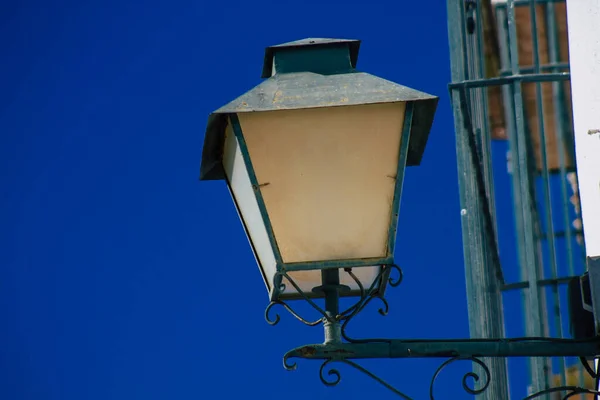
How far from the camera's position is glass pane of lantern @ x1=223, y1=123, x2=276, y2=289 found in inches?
164

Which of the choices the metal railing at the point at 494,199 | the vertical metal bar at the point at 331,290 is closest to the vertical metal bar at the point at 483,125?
the metal railing at the point at 494,199

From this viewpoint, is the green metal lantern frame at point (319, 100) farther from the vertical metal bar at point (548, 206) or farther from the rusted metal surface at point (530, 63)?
the rusted metal surface at point (530, 63)

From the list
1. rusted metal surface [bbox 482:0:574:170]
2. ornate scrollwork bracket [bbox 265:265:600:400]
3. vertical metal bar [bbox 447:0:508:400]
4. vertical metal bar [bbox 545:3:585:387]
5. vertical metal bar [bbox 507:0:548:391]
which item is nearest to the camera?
ornate scrollwork bracket [bbox 265:265:600:400]

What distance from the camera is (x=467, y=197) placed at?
6.59 m

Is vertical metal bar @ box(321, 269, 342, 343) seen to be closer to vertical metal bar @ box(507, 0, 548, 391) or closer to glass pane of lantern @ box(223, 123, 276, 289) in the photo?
glass pane of lantern @ box(223, 123, 276, 289)

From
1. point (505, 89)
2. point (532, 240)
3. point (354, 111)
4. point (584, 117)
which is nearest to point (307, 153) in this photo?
point (354, 111)

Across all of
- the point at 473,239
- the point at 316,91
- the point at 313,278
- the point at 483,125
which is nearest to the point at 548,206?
the point at 473,239

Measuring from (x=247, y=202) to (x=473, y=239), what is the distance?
2.35m

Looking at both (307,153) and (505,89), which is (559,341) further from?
(505,89)

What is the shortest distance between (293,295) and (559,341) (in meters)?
0.71

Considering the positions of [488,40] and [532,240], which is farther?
[488,40]

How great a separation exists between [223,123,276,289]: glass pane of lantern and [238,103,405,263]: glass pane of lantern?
0.14 ft

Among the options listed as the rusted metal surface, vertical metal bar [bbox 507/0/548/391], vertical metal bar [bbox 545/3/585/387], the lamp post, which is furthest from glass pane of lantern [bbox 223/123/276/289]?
the rusted metal surface

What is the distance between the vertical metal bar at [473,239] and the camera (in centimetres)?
636
